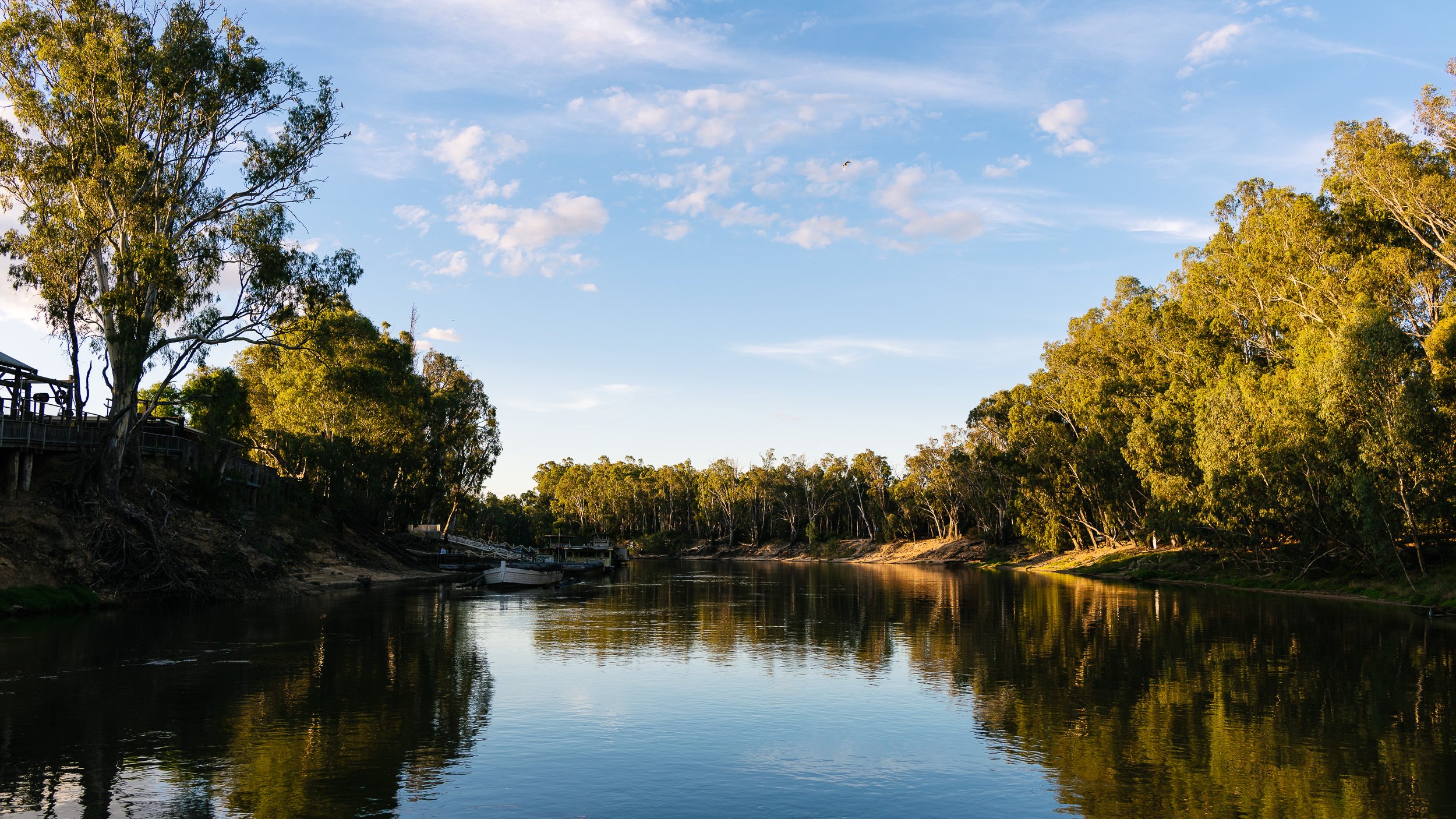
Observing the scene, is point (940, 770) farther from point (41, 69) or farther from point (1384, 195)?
point (1384, 195)

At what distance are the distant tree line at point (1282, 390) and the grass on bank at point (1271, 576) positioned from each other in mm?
1101

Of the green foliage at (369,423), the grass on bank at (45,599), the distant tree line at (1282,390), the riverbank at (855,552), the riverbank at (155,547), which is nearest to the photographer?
the grass on bank at (45,599)

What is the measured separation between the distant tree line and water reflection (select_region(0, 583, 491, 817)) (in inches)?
1820

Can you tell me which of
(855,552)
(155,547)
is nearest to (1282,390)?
(155,547)

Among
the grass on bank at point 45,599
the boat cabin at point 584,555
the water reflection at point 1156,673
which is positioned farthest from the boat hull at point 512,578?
the grass on bank at point 45,599

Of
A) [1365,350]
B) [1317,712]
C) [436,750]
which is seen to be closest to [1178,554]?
[1365,350]

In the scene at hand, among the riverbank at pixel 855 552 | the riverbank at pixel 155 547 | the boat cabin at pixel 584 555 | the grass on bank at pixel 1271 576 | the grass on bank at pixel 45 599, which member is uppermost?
the riverbank at pixel 155 547

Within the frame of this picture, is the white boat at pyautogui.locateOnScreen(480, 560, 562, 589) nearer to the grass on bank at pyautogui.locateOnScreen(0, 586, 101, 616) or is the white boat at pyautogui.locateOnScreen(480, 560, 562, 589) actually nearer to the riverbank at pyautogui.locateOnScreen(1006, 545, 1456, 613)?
the grass on bank at pyautogui.locateOnScreen(0, 586, 101, 616)

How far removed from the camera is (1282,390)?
53.7 meters

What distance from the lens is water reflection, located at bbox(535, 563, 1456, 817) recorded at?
15.2 meters

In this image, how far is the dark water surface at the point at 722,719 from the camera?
47.1 ft

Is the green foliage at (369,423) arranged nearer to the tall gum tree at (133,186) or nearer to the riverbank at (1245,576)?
the tall gum tree at (133,186)

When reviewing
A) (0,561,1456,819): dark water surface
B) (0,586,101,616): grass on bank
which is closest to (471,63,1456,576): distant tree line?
(0,561,1456,819): dark water surface

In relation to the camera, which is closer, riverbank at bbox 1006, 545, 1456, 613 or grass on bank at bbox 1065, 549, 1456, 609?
grass on bank at bbox 1065, 549, 1456, 609
